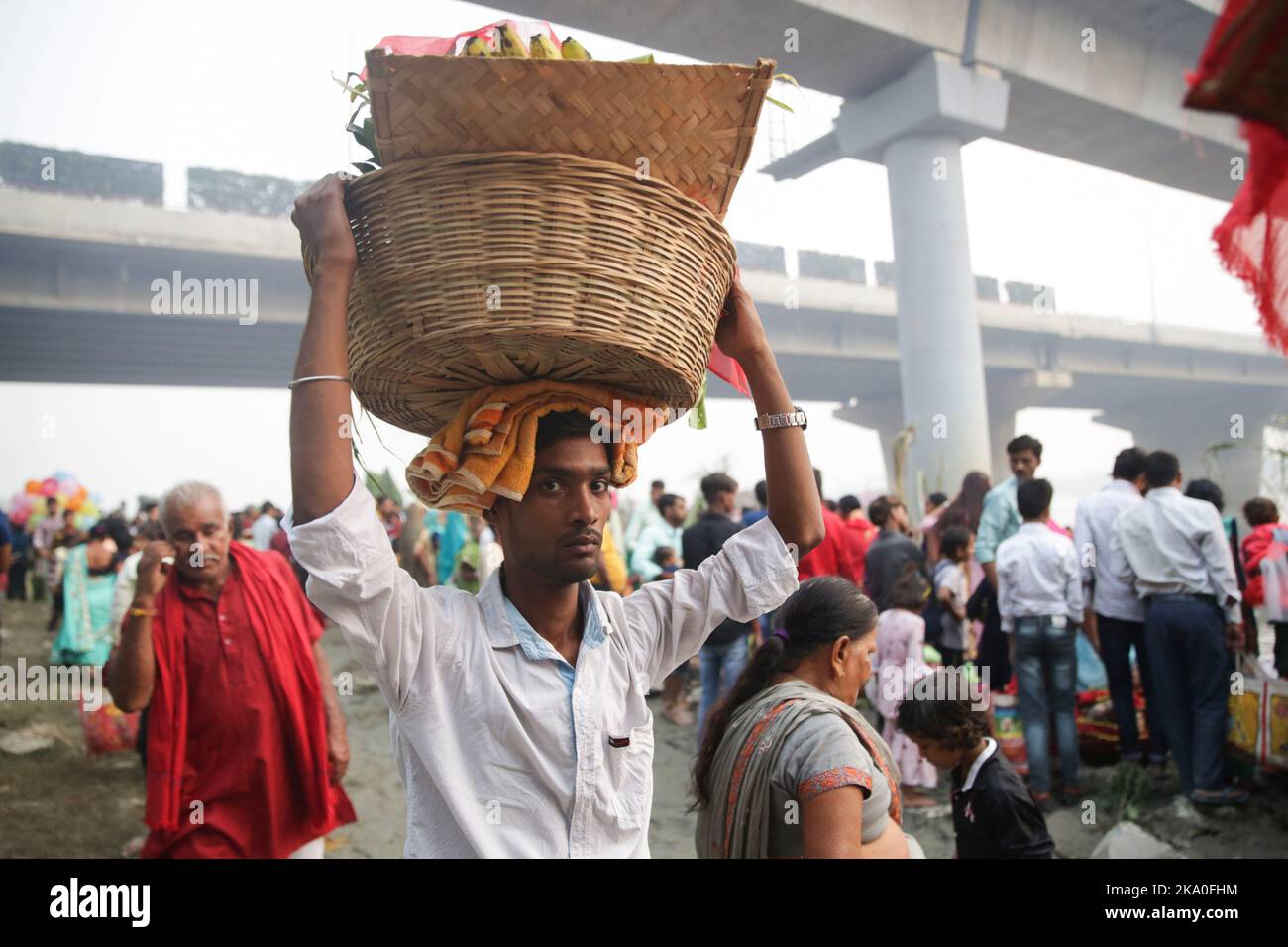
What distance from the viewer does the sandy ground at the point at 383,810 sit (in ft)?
17.7

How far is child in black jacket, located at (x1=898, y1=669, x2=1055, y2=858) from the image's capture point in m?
3.12

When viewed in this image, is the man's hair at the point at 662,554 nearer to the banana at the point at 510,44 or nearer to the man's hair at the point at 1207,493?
the man's hair at the point at 1207,493

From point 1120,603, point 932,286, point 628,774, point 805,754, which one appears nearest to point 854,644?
point 805,754

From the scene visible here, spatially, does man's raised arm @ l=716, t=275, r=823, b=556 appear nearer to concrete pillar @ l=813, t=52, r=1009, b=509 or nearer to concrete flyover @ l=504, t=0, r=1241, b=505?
concrete flyover @ l=504, t=0, r=1241, b=505

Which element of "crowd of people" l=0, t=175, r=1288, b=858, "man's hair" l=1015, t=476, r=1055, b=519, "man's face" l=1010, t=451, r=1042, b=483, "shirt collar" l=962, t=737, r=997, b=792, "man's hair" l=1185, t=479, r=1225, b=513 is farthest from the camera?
"man's face" l=1010, t=451, r=1042, b=483

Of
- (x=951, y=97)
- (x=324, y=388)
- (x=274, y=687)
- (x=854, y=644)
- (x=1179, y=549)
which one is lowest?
(x=274, y=687)

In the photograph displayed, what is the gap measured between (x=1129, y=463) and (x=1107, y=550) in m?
0.59

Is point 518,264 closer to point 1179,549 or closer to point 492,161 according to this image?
point 492,161

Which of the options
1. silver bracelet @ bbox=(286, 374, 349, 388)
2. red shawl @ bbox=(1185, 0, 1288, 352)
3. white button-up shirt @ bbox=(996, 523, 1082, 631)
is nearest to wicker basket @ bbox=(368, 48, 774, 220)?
silver bracelet @ bbox=(286, 374, 349, 388)

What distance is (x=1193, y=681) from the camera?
18.1ft

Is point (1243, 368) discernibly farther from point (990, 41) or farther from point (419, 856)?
point (419, 856)

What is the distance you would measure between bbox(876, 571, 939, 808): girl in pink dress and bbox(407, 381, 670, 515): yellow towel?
14.5 feet
